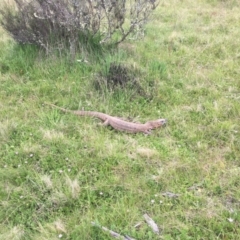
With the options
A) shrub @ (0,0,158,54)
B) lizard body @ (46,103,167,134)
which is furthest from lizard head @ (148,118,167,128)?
shrub @ (0,0,158,54)

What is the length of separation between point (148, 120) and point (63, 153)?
1.24 metres

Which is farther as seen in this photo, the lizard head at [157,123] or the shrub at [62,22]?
the shrub at [62,22]

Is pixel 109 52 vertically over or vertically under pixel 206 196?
over

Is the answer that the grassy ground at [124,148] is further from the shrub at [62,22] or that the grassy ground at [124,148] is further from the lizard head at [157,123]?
the shrub at [62,22]

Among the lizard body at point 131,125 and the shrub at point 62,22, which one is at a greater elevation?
the shrub at point 62,22

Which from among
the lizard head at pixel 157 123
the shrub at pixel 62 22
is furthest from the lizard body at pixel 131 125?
the shrub at pixel 62 22

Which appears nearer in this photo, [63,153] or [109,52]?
[63,153]

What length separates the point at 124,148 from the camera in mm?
3936

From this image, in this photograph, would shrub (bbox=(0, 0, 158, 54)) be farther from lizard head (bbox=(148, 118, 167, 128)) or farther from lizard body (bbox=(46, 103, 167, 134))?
lizard head (bbox=(148, 118, 167, 128))

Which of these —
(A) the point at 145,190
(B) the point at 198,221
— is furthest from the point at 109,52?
(B) the point at 198,221

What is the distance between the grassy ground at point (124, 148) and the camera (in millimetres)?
3049

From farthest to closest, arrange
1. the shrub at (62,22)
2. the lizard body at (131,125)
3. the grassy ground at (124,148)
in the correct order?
the shrub at (62,22)
the lizard body at (131,125)
the grassy ground at (124,148)

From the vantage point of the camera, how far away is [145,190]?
3.34 meters

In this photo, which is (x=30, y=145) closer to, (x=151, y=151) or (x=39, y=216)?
(x=39, y=216)
